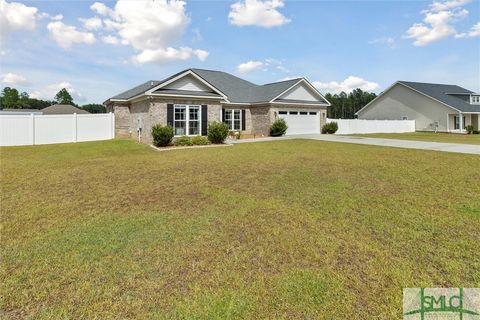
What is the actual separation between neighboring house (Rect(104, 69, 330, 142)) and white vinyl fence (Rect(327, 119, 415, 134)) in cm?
313

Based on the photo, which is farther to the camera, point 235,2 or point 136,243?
point 235,2

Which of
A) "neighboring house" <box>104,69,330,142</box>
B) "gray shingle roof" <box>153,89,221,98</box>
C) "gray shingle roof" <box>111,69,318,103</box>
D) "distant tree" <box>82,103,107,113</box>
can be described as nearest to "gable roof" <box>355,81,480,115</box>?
"neighboring house" <box>104,69,330,142</box>

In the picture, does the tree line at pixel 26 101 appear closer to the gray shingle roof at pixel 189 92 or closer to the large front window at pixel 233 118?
the large front window at pixel 233 118

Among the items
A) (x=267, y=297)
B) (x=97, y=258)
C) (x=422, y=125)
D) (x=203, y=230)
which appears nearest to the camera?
(x=267, y=297)

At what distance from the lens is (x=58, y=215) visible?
540cm

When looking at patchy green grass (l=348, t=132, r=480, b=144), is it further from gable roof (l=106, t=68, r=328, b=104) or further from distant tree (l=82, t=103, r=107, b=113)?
distant tree (l=82, t=103, r=107, b=113)

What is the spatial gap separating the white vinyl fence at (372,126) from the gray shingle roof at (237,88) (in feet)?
23.4

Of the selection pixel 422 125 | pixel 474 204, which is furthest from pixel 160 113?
pixel 422 125

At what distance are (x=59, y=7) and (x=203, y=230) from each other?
1182 centimetres

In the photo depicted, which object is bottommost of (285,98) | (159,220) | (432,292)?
(432,292)

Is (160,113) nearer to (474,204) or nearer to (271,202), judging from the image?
(271,202)

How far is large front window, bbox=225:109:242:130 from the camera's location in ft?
87.2

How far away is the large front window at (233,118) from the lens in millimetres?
26569

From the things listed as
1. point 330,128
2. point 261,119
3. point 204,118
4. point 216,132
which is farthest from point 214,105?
point 330,128
